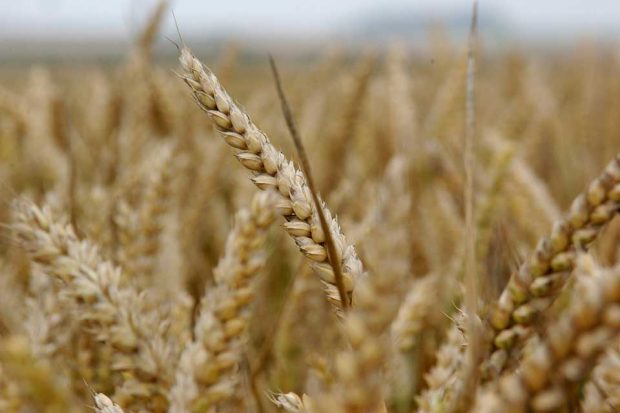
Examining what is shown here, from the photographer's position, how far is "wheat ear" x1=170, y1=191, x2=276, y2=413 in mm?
320

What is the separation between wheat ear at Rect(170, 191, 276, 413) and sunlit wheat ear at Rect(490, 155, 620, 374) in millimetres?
131

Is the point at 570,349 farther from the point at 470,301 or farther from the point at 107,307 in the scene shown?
the point at 107,307

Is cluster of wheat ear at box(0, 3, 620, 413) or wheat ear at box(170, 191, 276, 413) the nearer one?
cluster of wheat ear at box(0, 3, 620, 413)

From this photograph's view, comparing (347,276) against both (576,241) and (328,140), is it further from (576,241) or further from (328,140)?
(328,140)

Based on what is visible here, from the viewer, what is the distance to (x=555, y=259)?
29 centimetres

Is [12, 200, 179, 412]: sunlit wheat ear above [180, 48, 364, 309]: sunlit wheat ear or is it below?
below

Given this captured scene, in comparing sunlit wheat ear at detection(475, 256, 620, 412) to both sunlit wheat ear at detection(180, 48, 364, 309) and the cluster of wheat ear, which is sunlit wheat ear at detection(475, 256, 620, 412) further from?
sunlit wheat ear at detection(180, 48, 364, 309)

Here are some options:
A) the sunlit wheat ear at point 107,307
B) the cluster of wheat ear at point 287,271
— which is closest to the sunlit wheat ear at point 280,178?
the cluster of wheat ear at point 287,271

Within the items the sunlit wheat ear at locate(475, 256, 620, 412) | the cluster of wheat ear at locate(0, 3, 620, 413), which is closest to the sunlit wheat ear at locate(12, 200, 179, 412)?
the cluster of wheat ear at locate(0, 3, 620, 413)

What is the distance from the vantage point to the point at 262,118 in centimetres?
147

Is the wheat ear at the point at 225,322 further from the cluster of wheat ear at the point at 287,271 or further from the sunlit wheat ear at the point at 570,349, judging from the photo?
the sunlit wheat ear at the point at 570,349

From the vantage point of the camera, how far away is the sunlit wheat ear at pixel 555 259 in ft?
0.94

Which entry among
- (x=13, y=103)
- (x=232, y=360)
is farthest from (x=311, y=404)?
(x=13, y=103)

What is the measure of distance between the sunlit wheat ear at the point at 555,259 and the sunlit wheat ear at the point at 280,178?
7 cm
